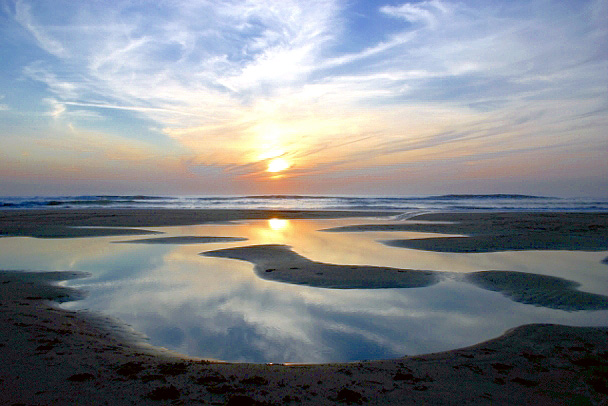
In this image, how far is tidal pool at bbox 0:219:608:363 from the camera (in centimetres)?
671

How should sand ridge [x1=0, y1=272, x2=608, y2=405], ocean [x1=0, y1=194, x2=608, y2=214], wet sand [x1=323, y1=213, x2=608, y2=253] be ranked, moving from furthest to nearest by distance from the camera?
ocean [x1=0, y1=194, x2=608, y2=214]
wet sand [x1=323, y1=213, x2=608, y2=253]
sand ridge [x1=0, y1=272, x2=608, y2=405]

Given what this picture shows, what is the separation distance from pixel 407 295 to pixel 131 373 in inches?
269

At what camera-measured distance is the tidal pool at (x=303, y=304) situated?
22.0 ft

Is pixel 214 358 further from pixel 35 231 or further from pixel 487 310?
pixel 35 231

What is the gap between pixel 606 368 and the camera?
5496mm

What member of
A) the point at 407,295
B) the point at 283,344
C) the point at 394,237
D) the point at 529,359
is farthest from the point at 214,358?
the point at 394,237

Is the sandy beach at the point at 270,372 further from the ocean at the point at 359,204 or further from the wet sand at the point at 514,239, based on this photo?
the ocean at the point at 359,204

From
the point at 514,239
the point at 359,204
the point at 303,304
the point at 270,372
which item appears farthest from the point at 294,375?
the point at 359,204

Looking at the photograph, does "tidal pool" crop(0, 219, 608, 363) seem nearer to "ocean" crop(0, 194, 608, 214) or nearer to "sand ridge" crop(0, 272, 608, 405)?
"sand ridge" crop(0, 272, 608, 405)

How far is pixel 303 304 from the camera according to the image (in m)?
9.02

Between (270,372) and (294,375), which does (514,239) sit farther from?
(270,372)

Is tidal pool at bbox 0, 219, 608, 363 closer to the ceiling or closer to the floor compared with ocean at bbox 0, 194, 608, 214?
closer to the floor

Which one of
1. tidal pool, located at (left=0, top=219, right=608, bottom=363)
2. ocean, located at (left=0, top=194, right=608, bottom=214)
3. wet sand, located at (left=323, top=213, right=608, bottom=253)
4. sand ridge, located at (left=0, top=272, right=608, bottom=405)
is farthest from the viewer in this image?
ocean, located at (left=0, top=194, right=608, bottom=214)

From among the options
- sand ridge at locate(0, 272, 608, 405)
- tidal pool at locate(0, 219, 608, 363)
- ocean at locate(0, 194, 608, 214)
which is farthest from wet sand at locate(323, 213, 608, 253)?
ocean at locate(0, 194, 608, 214)
